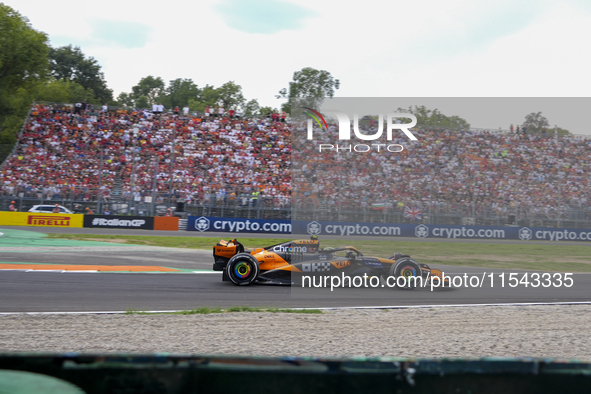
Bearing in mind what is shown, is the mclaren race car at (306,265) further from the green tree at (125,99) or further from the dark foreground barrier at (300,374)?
the green tree at (125,99)

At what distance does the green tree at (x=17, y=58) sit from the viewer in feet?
115

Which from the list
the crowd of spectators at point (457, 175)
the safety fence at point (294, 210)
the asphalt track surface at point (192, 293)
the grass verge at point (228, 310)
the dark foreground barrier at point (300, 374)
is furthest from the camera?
the crowd of spectators at point (457, 175)

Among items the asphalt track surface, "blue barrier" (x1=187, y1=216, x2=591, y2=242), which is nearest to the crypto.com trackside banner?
"blue barrier" (x1=187, y1=216, x2=591, y2=242)

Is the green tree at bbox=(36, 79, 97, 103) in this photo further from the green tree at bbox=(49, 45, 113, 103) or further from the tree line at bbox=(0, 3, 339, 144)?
the green tree at bbox=(49, 45, 113, 103)

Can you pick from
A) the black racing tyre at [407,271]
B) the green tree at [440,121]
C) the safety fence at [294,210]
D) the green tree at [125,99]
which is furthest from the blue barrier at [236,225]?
the green tree at [125,99]

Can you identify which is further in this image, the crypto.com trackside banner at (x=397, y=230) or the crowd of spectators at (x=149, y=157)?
the crowd of spectators at (x=149, y=157)

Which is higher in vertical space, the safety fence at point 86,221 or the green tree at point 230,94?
the green tree at point 230,94

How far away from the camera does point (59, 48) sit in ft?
227

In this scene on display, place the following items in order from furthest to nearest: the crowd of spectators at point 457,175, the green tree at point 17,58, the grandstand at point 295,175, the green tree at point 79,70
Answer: the green tree at point 79,70, the green tree at point 17,58, the grandstand at point 295,175, the crowd of spectators at point 457,175

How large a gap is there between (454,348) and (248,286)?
5.29 metres

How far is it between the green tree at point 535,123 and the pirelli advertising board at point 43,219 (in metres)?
22.3

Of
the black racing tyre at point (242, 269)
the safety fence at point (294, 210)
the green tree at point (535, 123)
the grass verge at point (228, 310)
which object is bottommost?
the grass verge at point (228, 310)

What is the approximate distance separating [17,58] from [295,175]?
78.6 feet

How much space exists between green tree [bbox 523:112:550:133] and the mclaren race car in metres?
17.3
